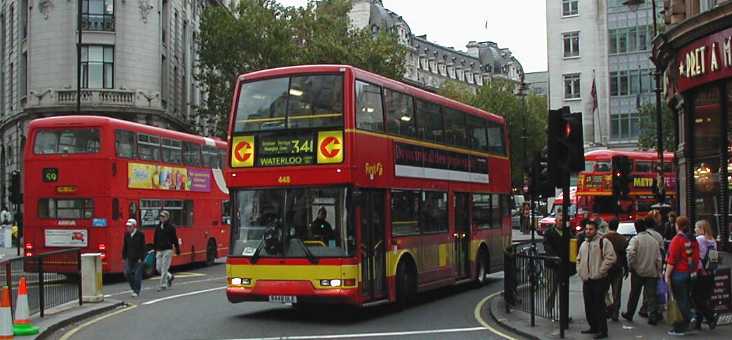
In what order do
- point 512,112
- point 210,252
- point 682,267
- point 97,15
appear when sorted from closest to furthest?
point 682,267, point 210,252, point 97,15, point 512,112

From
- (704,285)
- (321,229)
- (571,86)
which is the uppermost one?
(571,86)

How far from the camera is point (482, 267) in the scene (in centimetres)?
2106

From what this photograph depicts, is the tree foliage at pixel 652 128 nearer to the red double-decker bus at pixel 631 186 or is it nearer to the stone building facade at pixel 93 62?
the red double-decker bus at pixel 631 186

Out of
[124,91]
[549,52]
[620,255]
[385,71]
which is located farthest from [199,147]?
[549,52]

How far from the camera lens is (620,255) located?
13.4 m

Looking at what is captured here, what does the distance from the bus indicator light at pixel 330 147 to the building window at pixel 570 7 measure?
2251 inches

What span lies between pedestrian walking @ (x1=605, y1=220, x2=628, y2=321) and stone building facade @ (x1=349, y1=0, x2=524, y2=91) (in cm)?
8854

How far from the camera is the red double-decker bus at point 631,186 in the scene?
137ft

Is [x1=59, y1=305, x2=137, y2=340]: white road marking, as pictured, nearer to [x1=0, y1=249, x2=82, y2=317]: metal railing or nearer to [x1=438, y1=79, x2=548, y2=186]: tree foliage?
[x1=0, y1=249, x2=82, y2=317]: metal railing

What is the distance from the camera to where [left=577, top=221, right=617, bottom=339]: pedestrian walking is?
474 inches

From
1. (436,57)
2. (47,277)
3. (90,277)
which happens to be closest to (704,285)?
(47,277)

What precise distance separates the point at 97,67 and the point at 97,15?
2817 mm

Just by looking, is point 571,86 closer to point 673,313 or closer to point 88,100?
point 88,100

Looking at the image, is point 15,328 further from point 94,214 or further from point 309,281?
point 94,214
